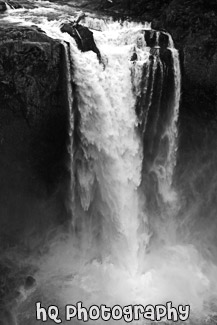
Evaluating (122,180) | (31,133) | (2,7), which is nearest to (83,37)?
(31,133)

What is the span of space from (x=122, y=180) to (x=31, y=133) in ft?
13.9

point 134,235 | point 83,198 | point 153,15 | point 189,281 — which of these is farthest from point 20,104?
point 189,281

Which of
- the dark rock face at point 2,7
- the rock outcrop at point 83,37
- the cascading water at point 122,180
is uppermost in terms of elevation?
the dark rock face at point 2,7

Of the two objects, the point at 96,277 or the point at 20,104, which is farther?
the point at 96,277

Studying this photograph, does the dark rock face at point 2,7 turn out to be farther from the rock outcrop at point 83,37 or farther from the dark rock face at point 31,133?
the rock outcrop at point 83,37

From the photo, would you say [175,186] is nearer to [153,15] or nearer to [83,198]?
[83,198]

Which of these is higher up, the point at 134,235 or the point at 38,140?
the point at 38,140

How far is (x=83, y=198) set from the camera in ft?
51.9

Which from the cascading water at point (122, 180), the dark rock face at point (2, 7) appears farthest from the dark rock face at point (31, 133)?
the dark rock face at point (2, 7)

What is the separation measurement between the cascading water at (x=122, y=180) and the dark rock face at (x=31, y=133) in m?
0.55

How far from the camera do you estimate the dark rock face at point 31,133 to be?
13648 millimetres

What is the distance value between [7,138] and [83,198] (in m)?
4.11

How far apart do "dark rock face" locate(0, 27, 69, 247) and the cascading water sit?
0.55 meters

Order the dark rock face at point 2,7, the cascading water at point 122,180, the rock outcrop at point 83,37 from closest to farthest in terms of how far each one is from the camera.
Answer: the cascading water at point 122,180, the rock outcrop at point 83,37, the dark rock face at point 2,7
